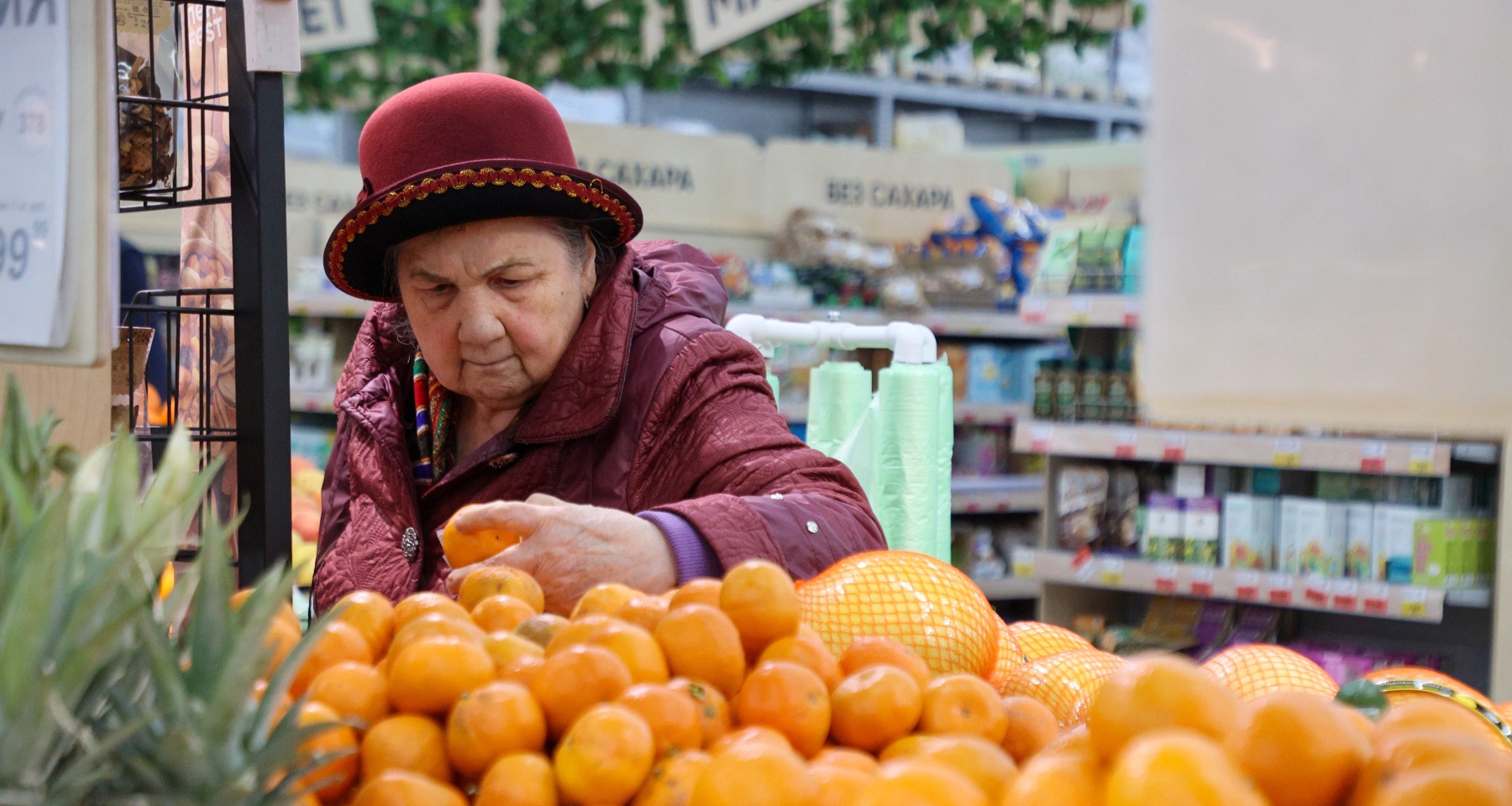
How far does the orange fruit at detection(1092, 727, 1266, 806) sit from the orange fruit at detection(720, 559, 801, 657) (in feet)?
1.23

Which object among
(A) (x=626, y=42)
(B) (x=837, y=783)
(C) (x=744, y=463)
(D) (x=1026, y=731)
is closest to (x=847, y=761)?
(B) (x=837, y=783)

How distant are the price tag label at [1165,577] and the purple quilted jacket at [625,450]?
9.21ft

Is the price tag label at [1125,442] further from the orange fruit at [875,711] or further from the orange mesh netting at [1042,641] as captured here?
the orange fruit at [875,711]

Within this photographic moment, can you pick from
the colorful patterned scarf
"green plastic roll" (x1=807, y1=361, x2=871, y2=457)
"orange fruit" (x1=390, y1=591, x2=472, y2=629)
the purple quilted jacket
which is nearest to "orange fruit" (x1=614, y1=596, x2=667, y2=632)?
"orange fruit" (x1=390, y1=591, x2=472, y2=629)

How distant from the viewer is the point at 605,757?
0.75m

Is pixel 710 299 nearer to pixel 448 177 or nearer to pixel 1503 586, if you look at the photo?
pixel 448 177

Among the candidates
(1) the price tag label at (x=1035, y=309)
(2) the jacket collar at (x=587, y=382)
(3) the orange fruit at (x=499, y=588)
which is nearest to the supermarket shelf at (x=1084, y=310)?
(1) the price tag label at (x=1035, y=309)

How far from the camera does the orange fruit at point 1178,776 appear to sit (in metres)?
0.57

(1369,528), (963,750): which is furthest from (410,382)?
(1369,528)

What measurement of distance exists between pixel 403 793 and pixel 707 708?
0.20 metres

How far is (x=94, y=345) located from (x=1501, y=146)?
884mm

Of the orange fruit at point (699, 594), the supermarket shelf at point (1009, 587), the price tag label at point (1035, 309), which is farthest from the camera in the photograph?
the supermarket shelf at point (1009, 587)

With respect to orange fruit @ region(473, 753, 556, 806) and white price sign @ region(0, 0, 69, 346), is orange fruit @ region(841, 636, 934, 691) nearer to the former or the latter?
orange fruit @ region(473, 753, 556, 806)

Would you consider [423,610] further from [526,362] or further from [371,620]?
[526,362]
